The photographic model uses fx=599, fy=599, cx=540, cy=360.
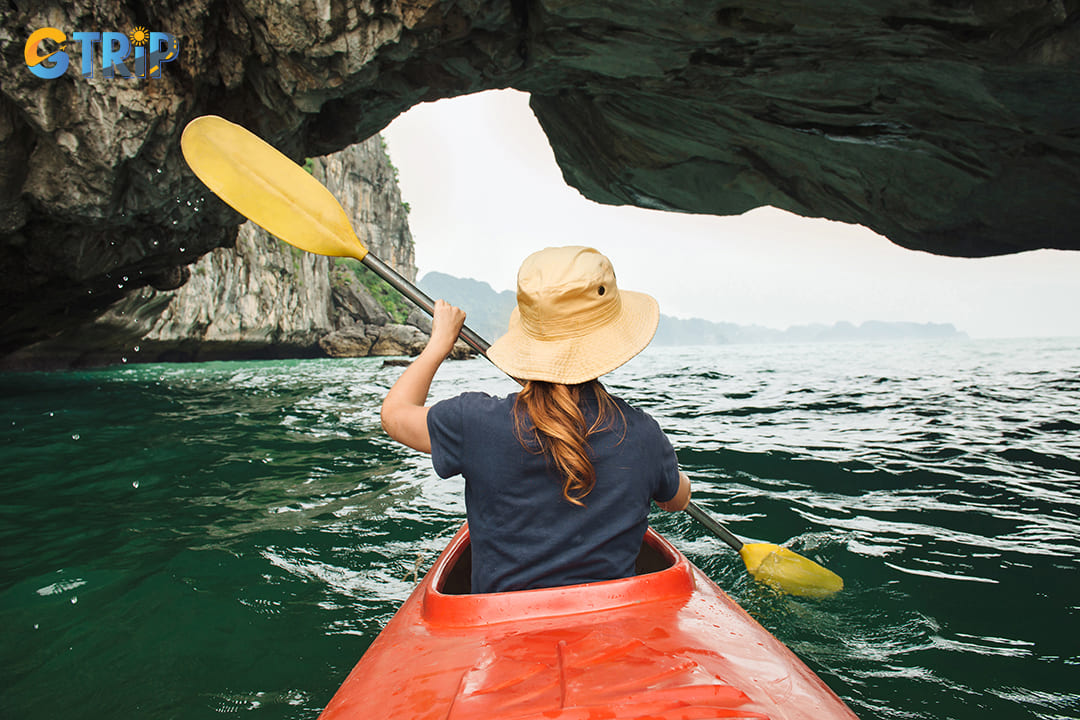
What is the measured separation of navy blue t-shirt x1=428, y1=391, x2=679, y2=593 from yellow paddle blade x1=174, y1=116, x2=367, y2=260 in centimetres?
162

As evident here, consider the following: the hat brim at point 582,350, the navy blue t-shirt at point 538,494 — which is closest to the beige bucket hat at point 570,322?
the hat brim at point 582,350

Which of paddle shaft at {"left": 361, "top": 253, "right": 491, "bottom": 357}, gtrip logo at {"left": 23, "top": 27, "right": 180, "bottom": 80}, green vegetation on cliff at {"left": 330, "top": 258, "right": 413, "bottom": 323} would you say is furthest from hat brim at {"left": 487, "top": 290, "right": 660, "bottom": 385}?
green vegetation on cliff at {"left": 330, "top": 258, "right": 413, "bottom": 323}

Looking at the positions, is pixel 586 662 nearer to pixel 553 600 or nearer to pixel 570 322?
pixel 553 600

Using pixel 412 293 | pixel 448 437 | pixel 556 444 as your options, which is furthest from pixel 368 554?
pixel 556 444

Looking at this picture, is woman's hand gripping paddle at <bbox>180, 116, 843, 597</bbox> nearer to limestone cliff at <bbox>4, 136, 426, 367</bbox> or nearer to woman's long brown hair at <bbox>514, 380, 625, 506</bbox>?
woman's long brown hair at <bbox>514, 380, 625, 506</bbox>

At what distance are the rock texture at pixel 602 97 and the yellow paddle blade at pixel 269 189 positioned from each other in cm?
367

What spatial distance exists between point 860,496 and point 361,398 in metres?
8.10

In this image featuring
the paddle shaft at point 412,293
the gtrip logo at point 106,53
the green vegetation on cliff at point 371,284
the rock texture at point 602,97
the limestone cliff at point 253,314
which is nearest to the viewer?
the paddle shaft at point 412,293

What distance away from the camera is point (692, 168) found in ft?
32.7

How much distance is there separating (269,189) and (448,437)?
2049 mm

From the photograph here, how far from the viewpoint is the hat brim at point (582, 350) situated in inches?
55.3

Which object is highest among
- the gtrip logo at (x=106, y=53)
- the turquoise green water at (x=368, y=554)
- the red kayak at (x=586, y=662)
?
the gtrip logo at (x=106, y=53)

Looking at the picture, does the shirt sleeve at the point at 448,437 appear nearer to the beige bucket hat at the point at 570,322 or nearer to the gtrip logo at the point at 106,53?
the beige bucket hat at the point at 570,322

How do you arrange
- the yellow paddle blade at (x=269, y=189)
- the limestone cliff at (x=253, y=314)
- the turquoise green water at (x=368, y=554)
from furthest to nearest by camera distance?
1. the limestone cliff at (x=253, y=314)
2. the yellow paddle blade at (x=269, y=189)
3. the turquoise green water at (x=368, y=554)
